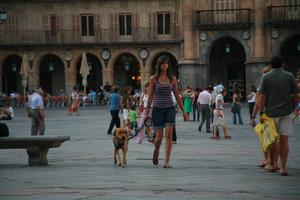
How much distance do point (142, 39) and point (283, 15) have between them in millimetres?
11324

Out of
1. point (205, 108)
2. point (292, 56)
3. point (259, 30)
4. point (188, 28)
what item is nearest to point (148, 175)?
point (205, 108)

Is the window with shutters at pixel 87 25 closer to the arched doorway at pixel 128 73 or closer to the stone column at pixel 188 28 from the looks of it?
the arched doorway at pixel 128 73

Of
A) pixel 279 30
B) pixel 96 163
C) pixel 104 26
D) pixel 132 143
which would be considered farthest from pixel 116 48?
pixel 96 163

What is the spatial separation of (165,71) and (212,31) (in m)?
41.6

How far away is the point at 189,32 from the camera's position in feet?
183

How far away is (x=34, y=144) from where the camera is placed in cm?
1508

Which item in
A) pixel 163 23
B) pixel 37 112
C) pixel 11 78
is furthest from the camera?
pixel 11 78

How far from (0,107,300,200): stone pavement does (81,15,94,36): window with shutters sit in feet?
134

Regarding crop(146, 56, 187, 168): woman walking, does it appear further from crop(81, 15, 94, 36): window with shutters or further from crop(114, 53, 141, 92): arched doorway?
crop(114, 53, 141, 92): arched doorway

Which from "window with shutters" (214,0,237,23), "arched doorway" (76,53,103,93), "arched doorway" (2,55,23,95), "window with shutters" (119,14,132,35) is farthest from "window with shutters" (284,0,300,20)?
"arched doorway" (2,55,23,95)

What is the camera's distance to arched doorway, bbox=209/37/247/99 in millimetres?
59062

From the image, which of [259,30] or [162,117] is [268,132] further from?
[259,30]

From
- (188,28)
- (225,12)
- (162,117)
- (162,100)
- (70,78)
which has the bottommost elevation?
(162,117)

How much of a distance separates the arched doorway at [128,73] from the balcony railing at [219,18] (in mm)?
8988
